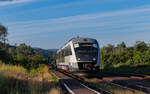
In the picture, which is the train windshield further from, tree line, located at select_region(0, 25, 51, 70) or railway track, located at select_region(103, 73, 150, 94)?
tree line, located at select_region(0, 25, 51, 70)

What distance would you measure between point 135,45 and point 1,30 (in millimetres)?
38561

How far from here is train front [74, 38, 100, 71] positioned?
24.3 meters

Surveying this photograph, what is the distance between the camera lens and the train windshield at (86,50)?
80.7ft

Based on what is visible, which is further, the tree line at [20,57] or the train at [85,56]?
the tree line at [20,57]

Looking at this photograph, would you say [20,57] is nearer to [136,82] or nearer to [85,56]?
[85,56]

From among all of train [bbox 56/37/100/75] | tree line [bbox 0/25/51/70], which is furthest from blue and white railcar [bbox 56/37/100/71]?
tree line [bbox 0/25/51/70]

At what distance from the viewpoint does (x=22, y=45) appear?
121250 mm

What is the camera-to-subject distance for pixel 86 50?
81.8 ft

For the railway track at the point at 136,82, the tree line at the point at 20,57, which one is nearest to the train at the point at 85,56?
the railway track at the point at 136,82

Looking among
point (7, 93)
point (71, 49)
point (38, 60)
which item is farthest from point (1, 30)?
point (7, 93)

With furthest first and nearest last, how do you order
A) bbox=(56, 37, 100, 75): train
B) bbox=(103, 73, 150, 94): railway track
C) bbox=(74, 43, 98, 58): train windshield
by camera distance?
bbox=(74, 43, 98, 58): train windshield < bbox=(56, 37, 100, 75): train < bbox=(103, 73, 150, 94): railway track

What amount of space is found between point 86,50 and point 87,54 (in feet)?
1.59

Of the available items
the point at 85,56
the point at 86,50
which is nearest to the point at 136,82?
the point at 85,56

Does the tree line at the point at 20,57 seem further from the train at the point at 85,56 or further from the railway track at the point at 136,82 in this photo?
the railway track at the point at 136,82
